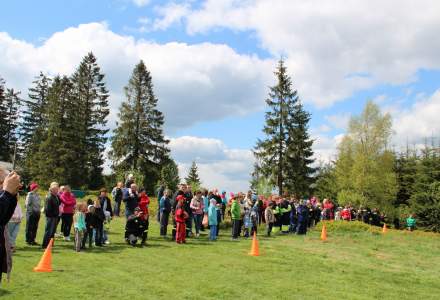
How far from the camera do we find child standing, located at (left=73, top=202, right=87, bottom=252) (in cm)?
1375

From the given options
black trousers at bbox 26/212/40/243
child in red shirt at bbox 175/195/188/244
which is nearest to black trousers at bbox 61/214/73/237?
black trousers at bbox 26/212/40/243

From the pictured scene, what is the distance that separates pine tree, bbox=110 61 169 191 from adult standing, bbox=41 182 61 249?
40.0 meters

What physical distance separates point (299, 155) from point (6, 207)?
50366 mm

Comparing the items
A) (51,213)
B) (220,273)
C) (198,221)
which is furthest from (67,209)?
(220,273)

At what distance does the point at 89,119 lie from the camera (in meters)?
59.3

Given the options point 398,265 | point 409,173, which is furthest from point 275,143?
point 398,265

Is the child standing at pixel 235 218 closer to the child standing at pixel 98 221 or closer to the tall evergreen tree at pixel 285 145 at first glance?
the child standing at pixel 98 221

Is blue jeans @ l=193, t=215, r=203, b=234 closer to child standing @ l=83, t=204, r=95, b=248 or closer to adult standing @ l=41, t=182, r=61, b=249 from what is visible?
child standing @ l=83, t=204, r=95, b=248

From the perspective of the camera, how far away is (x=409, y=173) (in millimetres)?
55438

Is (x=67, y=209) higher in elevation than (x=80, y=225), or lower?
higher

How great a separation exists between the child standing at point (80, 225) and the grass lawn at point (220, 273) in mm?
344

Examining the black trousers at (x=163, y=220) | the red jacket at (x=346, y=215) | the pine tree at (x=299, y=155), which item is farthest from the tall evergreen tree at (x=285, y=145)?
the black trousers at (x=163, y=220)

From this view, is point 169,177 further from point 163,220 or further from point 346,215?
point 163,220

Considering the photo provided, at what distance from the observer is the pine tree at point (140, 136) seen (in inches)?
2203
